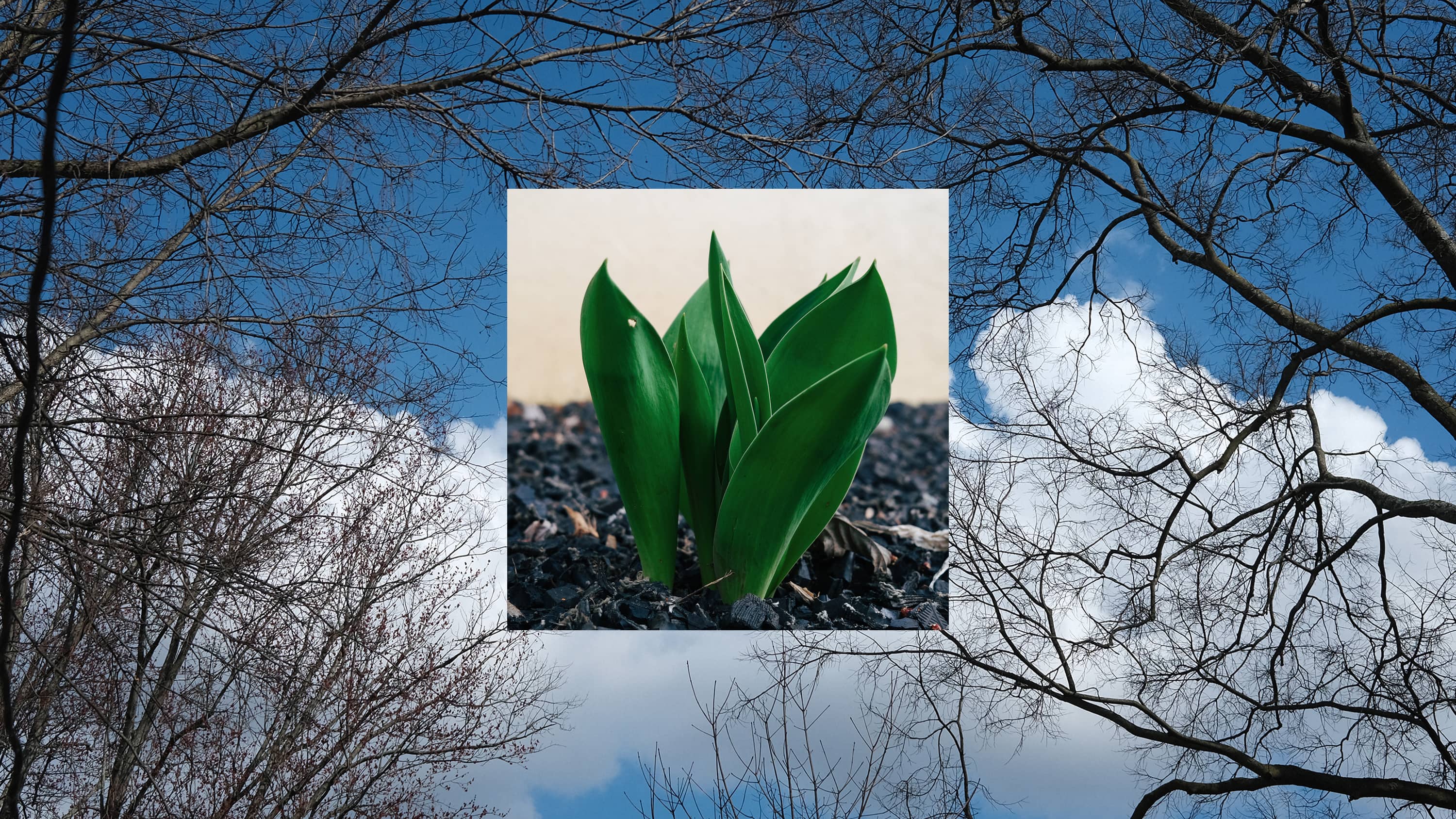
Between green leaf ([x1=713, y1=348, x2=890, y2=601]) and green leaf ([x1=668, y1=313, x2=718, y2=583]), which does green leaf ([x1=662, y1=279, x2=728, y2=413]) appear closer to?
green leaf ([x1=668, y1=313, x2=718, y2=583])

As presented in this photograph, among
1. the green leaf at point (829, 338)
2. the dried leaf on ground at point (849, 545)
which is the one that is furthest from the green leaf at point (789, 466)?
the green leaf at point (829, 338)

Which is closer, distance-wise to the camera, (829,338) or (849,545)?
(829,338)

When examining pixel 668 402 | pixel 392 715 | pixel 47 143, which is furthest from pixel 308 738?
pixel 47 143

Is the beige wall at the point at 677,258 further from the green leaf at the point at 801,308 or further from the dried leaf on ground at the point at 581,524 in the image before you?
the dried leaf on ground at the point at 581,524

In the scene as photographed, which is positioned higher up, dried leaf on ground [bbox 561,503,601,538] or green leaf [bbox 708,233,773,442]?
green leaf [bbox 708,233,773,442]

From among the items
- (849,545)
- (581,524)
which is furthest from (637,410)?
(849,545)

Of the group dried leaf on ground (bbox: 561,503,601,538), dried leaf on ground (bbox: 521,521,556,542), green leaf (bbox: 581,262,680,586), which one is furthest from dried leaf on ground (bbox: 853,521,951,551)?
dried leaf on ground (bbox: 521,521,556,542)

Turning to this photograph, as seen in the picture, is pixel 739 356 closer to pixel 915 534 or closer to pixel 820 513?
pixel 820 513
